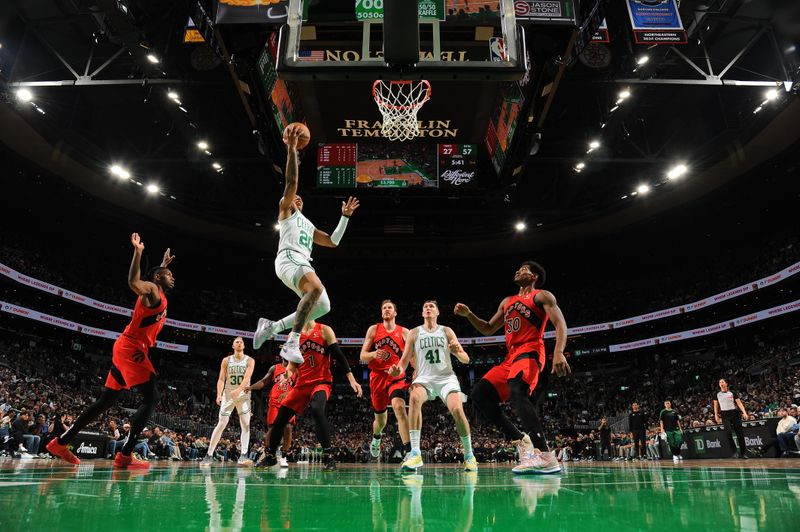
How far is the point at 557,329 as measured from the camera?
5.25 metres

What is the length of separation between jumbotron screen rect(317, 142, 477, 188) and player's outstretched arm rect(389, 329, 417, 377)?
244 inches

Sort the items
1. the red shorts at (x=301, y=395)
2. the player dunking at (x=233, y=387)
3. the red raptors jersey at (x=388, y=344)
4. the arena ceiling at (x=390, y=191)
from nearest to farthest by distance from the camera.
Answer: the red shorts at (x=301, y=395) < the red raptors jersey at (x=388, y=344) < the player dunking at (x=233, y=387) < the arena ceiling at (x=390, y=191)

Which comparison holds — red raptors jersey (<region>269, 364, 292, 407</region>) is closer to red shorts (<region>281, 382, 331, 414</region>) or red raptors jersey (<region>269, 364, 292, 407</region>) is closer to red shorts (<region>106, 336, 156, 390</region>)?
red shorts (<region>281, 382, 331, 414</region>)

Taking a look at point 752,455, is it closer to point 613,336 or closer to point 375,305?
point 613,336

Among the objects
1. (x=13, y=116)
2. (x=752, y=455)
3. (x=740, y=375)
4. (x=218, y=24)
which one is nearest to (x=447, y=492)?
(x=218, y=24)

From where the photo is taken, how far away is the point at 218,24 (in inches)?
328

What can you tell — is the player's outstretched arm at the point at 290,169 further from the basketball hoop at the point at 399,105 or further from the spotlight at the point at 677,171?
the spotlight at the point at 677,171

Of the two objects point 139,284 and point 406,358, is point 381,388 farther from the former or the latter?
point 139,284

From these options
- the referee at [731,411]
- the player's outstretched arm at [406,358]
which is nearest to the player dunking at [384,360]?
the player's outstretched arm at [406,358]

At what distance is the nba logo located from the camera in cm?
626

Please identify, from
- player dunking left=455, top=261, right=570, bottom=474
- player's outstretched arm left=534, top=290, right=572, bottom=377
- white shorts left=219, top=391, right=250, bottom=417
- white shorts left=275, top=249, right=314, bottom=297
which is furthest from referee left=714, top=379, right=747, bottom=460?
white shorts left=275, top=249, right=314, bottom=297

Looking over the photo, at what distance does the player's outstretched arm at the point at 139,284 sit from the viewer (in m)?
5.69

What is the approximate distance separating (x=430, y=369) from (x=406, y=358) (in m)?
0.33

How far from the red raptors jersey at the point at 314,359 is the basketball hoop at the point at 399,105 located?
5.31m
